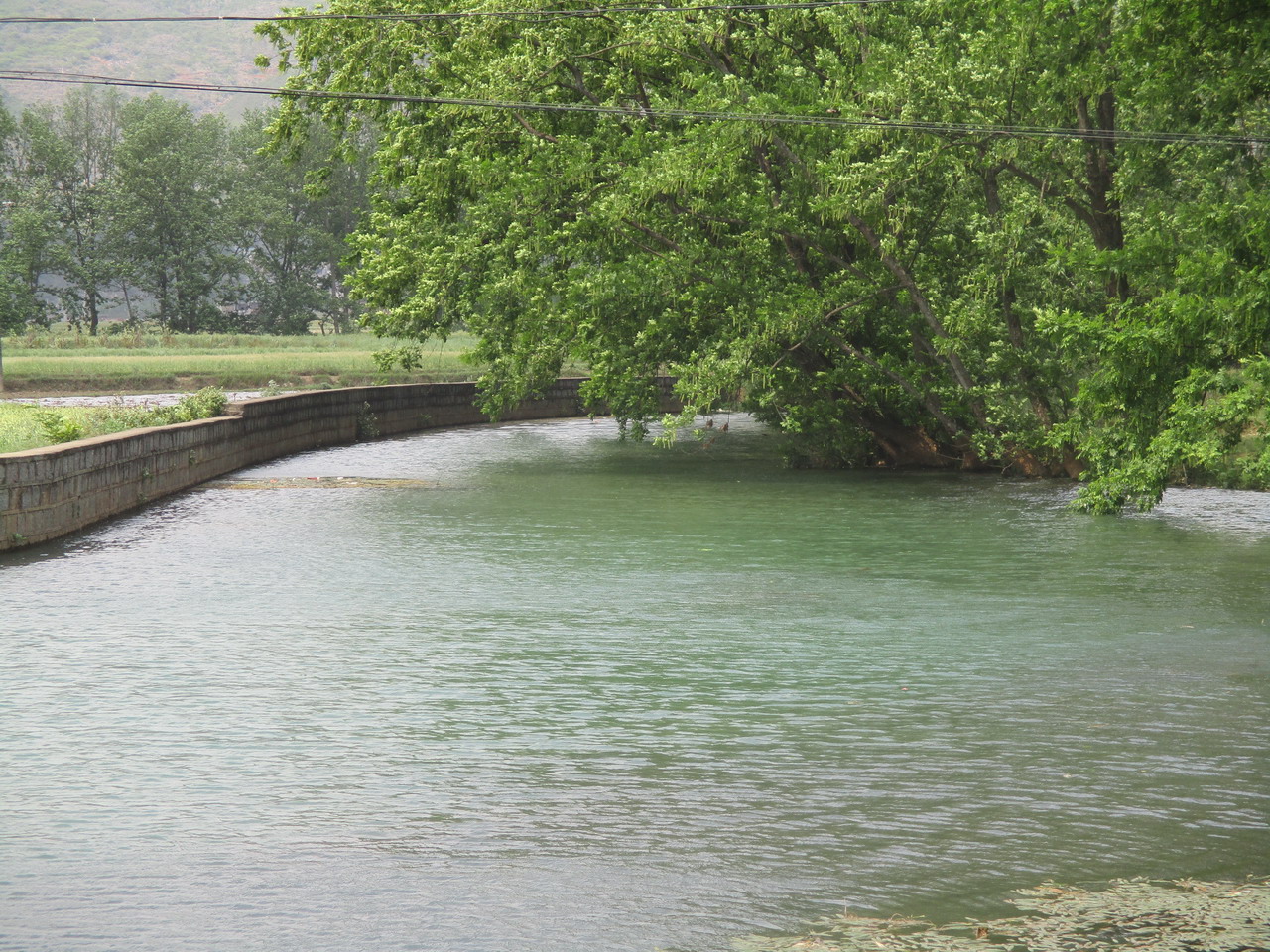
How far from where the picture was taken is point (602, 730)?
387 inches

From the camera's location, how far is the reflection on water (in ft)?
22.2

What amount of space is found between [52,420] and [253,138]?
10102 centimetres

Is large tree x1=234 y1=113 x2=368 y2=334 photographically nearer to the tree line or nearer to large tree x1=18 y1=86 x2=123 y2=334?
the tree line

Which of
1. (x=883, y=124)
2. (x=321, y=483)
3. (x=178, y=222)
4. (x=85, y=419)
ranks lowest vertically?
(x=321, y=483)

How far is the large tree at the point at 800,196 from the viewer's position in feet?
78.6

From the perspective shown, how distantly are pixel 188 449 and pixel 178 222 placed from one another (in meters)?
86.8

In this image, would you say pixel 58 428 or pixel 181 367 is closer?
pixel 58 428

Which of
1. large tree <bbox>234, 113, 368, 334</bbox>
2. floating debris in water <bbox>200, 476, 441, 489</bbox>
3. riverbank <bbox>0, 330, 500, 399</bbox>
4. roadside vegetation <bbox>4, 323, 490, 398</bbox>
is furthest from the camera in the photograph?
large tree <bbox>234, 113, 368, 334</bbox>

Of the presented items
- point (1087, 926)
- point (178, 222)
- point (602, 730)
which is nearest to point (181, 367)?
point (178, 222)

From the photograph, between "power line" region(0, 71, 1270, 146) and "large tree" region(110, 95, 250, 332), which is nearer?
"power line" region(0, 71, 1270, 146)

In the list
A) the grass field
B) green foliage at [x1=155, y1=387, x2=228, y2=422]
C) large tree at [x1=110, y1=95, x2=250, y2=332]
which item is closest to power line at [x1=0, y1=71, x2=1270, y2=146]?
green foliage at [x1=155, y1=387, x2=228, y2=422]

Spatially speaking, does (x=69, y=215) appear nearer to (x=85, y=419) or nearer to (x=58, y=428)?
(x=85, y=419)

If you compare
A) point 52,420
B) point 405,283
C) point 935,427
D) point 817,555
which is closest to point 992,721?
point 817,555

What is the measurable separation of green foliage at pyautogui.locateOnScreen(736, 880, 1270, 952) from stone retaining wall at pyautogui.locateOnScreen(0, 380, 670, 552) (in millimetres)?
13483
